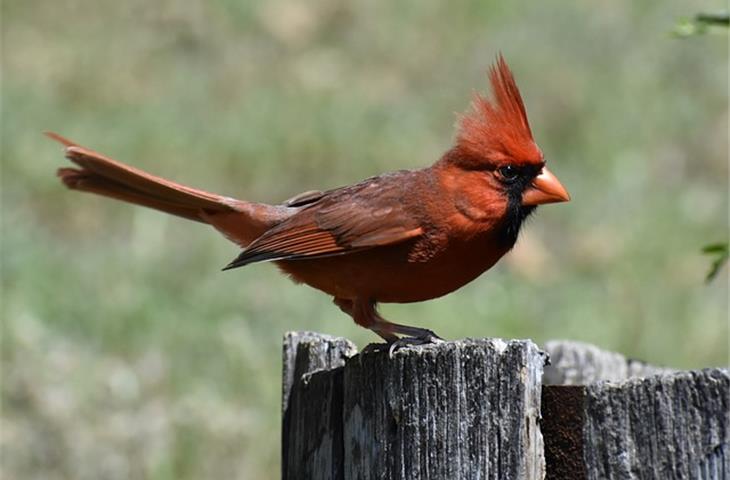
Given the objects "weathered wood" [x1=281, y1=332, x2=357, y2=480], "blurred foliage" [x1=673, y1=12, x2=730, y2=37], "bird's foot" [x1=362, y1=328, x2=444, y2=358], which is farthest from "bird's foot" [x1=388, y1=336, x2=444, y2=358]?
"blurred foliage" [x1=673, y1=12, x2=730, y2=37]

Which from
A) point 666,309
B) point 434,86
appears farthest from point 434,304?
point 434,86

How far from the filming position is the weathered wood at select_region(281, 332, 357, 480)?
271cm

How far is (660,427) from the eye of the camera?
2027 mm

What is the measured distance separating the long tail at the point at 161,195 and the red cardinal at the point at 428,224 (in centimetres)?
37

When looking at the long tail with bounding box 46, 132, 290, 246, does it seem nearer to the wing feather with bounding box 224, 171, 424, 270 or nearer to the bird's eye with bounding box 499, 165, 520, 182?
the wing feather with bounding box 224, 171, 424, 270

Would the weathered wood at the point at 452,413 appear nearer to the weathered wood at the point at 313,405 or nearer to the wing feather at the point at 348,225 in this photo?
the weathered wood at the point at 313,405

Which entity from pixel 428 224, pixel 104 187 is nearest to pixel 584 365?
pixel 428 224

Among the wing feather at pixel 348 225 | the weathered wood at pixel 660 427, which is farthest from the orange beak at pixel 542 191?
the weathered wood at pixel 660 427

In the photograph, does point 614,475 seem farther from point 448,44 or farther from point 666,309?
point 448,44

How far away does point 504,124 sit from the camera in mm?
3389

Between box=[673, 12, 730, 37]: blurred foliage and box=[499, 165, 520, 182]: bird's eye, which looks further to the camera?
box=[499, 165, 520, 182]: bird's eye

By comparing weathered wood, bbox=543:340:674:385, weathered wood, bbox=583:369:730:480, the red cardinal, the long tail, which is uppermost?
the long tail

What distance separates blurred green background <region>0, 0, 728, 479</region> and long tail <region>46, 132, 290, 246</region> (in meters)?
1.19

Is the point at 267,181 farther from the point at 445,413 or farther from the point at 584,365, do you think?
the point at 445,413
